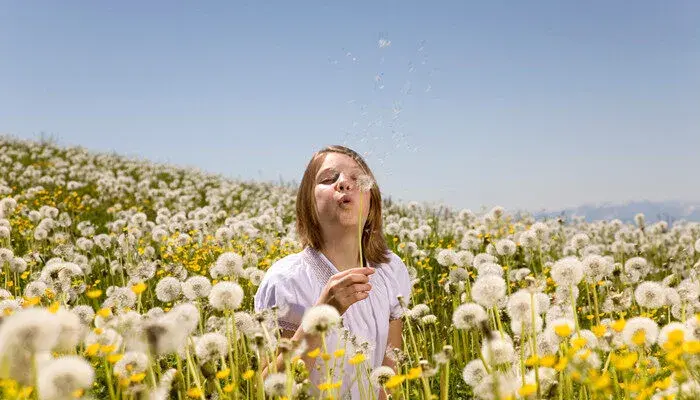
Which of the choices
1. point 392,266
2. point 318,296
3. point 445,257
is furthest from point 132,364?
point 445,257

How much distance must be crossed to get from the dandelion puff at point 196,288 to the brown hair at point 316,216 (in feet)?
3.69

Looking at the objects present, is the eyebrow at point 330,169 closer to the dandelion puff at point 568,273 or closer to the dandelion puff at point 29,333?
the dandelion puff at point 568,273

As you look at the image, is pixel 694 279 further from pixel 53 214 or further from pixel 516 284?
pixel 53 214

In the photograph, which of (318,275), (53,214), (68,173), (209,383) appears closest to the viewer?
(209,383)

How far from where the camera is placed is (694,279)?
16.8 ft

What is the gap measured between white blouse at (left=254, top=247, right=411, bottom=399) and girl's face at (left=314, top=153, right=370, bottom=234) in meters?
0.31

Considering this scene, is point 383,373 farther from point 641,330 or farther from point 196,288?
point 196,288

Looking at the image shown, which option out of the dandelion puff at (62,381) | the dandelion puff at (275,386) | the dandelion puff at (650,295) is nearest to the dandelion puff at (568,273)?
the dandelion puff at (650,295)

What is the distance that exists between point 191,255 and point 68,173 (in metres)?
10.6

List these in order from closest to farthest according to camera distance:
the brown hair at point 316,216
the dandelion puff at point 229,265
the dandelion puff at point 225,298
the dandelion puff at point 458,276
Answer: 1. the dandelion puff at point 225,298
2. the dandelion puff at point 229,265
3. the brown hair at point 316,216
4. the dandelion puff at point 458,276

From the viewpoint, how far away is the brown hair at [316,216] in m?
4.83

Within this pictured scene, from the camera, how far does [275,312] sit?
346 cm

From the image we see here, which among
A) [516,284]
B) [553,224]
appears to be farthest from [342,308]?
[553,224]

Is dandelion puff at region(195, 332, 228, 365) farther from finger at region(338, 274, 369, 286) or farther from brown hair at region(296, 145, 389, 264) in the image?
brown hair at region(296, 145, 389, 264)
